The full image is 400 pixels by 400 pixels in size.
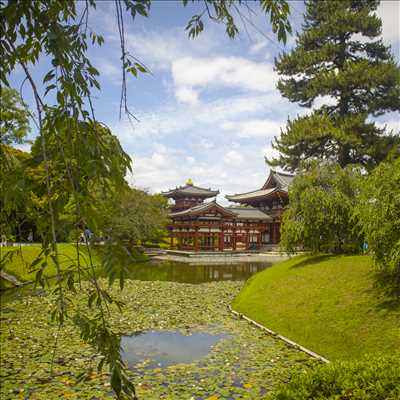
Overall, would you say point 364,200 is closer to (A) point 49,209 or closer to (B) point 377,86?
(A) point 49,209

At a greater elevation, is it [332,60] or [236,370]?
[332,60]

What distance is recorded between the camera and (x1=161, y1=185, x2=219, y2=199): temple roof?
50.2 m

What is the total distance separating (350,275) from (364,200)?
1980mm

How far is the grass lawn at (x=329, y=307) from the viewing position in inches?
240

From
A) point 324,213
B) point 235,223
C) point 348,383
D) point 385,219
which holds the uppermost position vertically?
point 235,223

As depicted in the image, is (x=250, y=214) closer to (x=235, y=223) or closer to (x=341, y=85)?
(x=235, y=223)

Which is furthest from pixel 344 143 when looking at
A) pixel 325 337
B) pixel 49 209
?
pixel 49 209

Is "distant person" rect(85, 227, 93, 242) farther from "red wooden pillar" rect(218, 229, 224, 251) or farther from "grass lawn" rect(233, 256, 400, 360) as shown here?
"red wooden pillar" rect(218, 229, 224, 251)

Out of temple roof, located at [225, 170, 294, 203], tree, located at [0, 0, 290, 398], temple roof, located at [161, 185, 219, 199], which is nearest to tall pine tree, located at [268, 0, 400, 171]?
temple roof, located at [225, 170, 294, 203]

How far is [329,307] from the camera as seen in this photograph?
25.2ft

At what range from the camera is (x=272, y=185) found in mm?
40719

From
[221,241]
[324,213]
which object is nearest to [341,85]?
[324,213]

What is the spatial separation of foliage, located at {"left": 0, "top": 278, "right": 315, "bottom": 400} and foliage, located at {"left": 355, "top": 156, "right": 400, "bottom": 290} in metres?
2.51

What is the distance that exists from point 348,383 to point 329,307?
5355mm
